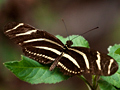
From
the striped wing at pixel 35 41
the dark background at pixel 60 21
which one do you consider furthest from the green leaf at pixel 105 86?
the dark background at pixel 60 21

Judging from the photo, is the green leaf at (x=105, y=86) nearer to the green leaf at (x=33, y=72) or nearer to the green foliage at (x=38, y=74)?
the green foliage at (x=38, y=74)

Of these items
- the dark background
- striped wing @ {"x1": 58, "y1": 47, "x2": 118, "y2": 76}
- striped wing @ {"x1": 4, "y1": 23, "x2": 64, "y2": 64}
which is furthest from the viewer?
the dark background

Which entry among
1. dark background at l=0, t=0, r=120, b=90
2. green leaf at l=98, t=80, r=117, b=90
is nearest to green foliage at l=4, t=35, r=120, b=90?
green leaf at l=98, t=80, r=117, b=90

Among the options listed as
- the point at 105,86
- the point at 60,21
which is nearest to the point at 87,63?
the point at 105,86

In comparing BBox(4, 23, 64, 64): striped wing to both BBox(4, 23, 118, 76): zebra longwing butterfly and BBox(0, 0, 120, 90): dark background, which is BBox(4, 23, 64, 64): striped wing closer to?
BBox(4, 23, 118, 76): zebra longwing butterfly

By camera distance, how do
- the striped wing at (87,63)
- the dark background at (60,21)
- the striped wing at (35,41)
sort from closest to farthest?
the striped wing at (87,63)
the striped wing at (35,41)
the dark background at (60,21)

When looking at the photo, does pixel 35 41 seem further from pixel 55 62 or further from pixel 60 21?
pixel 60 21

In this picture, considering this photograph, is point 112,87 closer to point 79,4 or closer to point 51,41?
point 51,41
